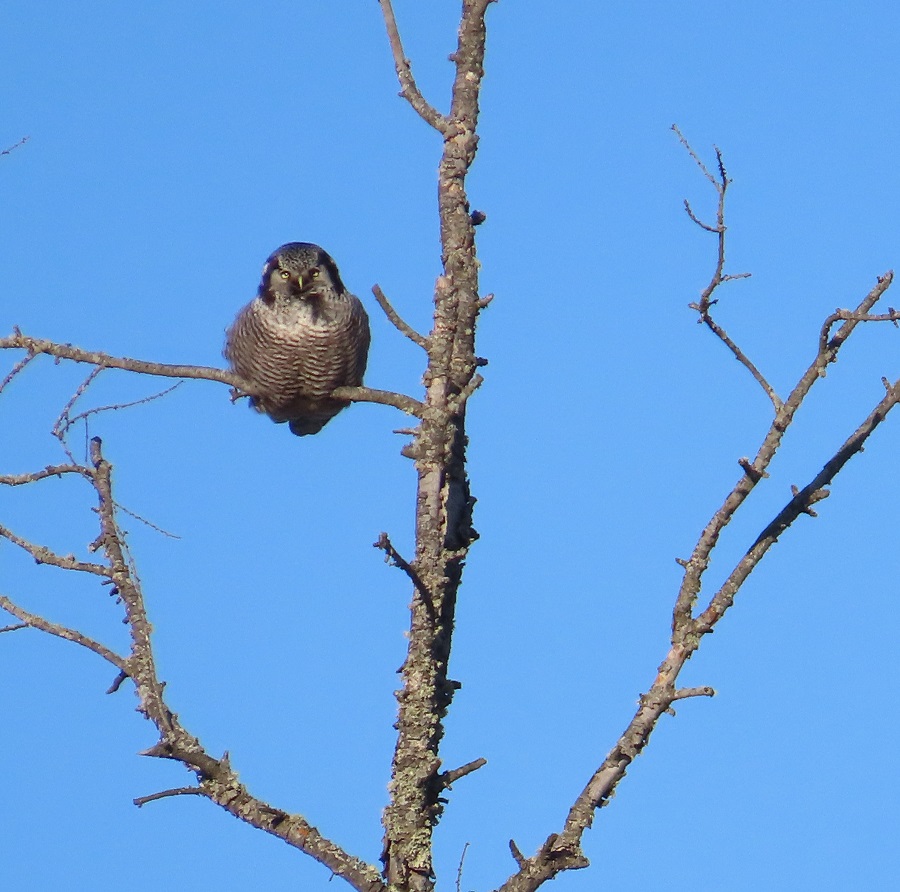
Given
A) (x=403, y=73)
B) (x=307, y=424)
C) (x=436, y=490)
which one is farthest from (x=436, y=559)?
(x=307, y=424)

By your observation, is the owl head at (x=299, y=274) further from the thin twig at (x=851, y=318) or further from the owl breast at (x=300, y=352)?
the thin twig at (x=851, y=318)

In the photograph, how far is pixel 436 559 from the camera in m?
4.53

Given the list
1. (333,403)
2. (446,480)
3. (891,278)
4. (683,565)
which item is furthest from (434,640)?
(333,403)

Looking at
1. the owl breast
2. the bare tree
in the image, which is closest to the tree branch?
the bare tree

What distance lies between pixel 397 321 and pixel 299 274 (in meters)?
2.48

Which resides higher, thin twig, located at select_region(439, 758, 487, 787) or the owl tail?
the owl tail

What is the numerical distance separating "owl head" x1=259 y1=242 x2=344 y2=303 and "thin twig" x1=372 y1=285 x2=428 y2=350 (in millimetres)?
2456

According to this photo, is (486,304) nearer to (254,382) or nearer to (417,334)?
(417,334)

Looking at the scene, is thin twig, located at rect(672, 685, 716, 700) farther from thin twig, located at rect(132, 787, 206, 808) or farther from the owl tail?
the owl tail

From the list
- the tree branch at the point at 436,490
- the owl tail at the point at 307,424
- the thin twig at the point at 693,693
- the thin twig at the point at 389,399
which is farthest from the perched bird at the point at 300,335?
the thin twig at the point at 693,693

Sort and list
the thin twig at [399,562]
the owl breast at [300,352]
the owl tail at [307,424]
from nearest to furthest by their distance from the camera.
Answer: the thin twig at [399,562], the owl breast at [300,352], the owl tail at [307,424]

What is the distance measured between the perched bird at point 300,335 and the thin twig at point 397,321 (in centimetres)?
233

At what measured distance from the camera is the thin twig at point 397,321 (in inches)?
183

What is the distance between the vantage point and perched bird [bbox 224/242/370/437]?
7.02 meters
